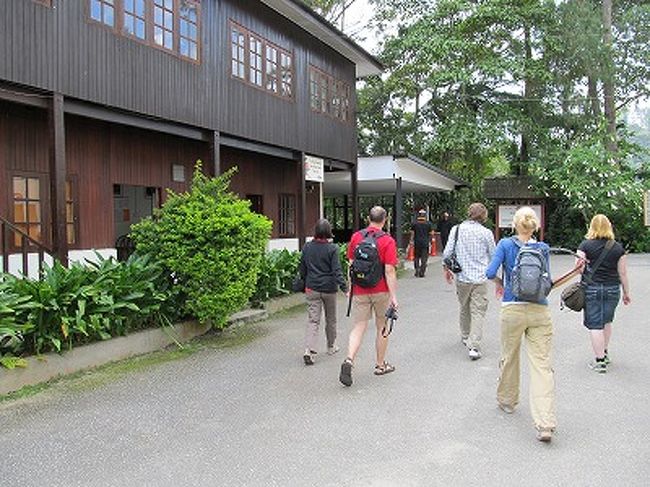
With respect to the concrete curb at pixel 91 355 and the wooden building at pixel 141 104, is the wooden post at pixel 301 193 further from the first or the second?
the concrete curb at pixel 91 355

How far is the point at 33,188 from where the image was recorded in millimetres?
9891

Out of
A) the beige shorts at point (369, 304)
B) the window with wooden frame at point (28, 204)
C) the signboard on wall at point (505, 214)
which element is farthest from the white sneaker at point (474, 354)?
the signboard on wall at point (505, 214)

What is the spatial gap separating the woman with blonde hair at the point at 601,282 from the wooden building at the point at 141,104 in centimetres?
637

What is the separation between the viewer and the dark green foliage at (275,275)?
34.4 feet

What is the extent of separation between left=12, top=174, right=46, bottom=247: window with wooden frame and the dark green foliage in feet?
12.1

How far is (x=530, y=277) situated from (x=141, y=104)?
723 centimetres

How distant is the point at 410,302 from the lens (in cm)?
1191

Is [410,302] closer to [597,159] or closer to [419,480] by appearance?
[419,480]

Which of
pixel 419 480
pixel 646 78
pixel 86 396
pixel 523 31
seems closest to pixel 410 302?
pixel 86 396

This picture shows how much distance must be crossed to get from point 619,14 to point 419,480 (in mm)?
28409

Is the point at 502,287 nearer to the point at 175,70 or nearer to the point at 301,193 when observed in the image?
the point at 175,70

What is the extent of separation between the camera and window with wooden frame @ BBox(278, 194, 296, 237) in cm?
1761

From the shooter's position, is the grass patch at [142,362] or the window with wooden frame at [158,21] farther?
the window with wooden frame at [158,21]

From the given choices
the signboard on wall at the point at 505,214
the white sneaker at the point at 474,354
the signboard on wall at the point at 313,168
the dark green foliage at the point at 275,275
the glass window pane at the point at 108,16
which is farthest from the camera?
the signboard on wall at the point at 505,214
